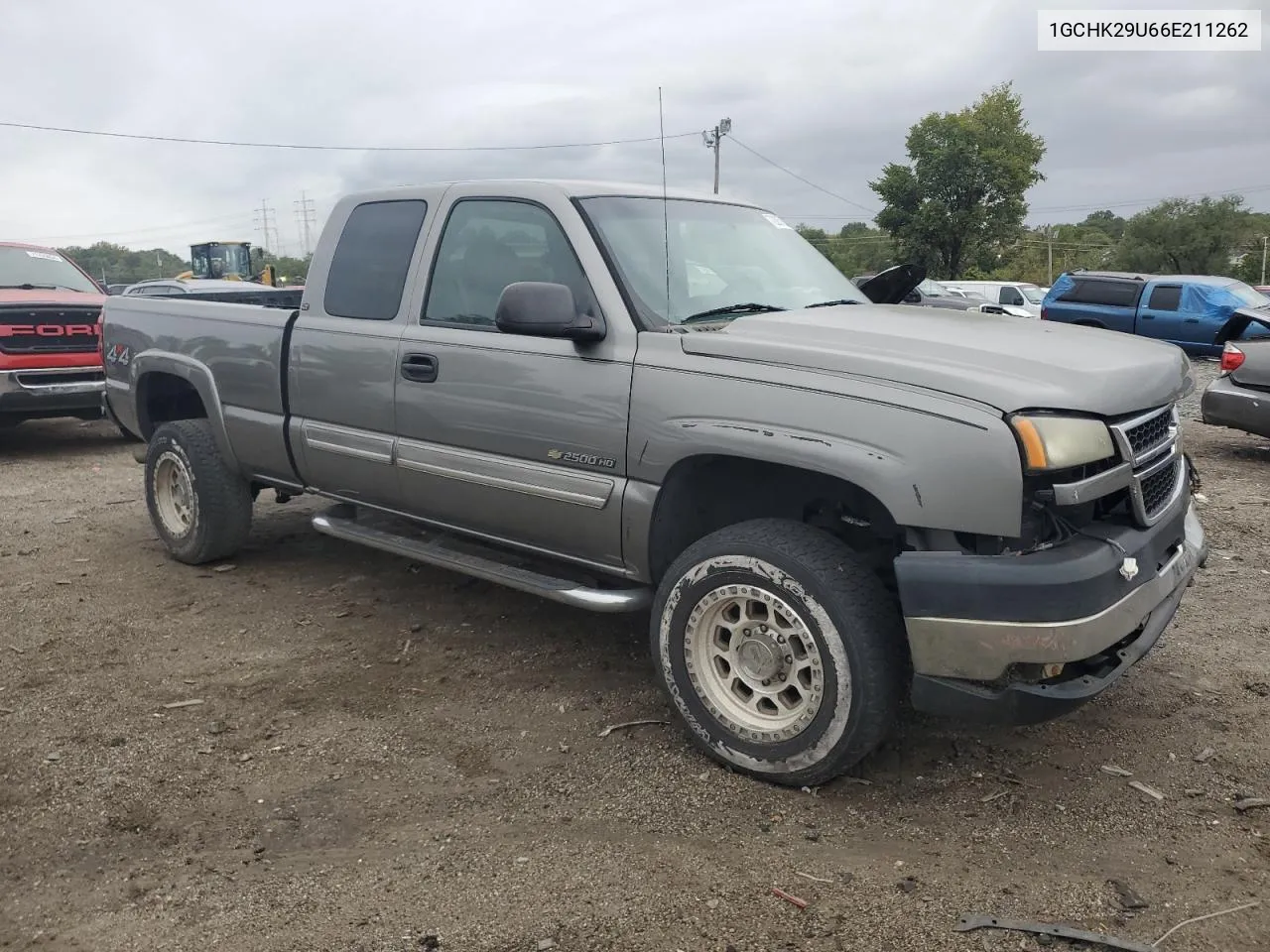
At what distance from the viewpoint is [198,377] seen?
514cm

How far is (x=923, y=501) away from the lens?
2793 mm

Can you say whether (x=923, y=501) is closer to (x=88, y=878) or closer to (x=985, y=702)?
(x=985, y=702)

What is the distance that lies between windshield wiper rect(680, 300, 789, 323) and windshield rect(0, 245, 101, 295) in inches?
347

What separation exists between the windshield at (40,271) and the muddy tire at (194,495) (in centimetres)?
569

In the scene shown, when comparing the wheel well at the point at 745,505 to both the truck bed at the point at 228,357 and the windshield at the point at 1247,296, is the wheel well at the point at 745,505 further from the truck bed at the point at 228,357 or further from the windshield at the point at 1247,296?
the windshield at the point at 1247,296

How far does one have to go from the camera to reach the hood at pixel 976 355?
9.26 feet

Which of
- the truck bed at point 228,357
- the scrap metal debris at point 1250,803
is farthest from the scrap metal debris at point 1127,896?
the truck bed at point 228,357

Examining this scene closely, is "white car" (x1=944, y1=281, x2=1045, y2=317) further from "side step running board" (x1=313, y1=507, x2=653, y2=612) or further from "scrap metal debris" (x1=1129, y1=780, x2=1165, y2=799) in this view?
"scrap metal debris" (x1=1129, y1=780, x2=1165, y2=799)

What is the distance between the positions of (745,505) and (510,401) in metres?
0.95

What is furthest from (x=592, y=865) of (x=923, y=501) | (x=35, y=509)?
(x=35, y=509)

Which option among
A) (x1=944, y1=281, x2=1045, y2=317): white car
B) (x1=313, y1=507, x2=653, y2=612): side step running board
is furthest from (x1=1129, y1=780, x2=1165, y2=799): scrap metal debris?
(x1=944, y1=281, x2=1045, y2=317): white car

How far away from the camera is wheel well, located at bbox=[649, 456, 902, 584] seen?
3305 mm

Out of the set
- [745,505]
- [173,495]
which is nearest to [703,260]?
[745,505]

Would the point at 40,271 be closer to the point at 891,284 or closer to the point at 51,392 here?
the point at 51,392
